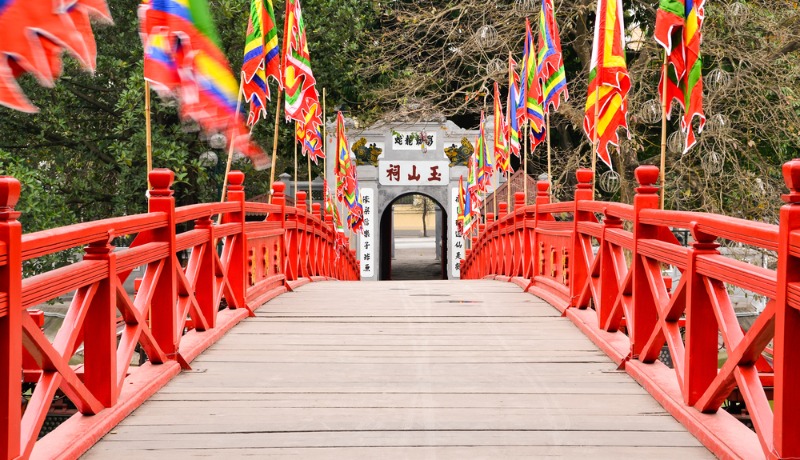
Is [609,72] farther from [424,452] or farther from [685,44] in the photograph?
[424,452]

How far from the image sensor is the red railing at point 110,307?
9.39 feet

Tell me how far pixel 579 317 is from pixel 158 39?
148 inches

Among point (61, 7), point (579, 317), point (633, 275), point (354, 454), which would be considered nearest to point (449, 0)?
point (579, 317)

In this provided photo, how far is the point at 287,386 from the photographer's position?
15.3 ft

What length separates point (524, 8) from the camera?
584 inches

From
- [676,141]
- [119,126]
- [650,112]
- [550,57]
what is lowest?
[676,141]

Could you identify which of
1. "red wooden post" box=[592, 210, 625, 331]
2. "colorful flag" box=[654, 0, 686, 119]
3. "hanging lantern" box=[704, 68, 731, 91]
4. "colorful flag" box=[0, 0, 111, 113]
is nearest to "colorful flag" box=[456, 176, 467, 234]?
"hanging lantern" box=[704, 68, 731, 91]

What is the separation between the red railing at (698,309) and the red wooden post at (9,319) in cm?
247

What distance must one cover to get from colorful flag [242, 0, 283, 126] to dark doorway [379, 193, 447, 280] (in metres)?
14.6

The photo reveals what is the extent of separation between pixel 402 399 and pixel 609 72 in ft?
15.1

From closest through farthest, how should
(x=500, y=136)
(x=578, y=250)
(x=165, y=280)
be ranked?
(x=165, y=280) → (x=578, y=250) → (x=500, y=136)

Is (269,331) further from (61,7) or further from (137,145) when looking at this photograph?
(137,145)

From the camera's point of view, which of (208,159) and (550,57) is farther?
(208,159)

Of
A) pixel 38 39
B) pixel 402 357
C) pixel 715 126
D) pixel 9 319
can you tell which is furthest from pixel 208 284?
pixel 715 126
